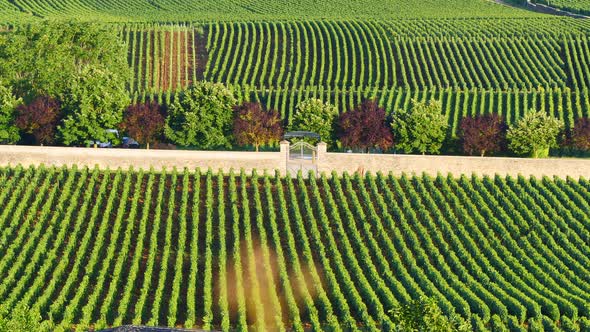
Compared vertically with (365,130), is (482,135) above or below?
below

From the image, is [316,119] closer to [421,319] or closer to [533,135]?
[533,135]

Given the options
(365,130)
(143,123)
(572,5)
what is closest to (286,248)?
(365,130)

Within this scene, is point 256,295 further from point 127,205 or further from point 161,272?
point 127,205

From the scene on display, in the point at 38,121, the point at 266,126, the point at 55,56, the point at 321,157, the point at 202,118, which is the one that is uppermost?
the point at 55,56

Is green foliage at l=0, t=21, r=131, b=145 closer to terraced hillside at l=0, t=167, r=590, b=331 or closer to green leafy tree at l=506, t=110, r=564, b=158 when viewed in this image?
terraced hillside at l=0, t=167, r=590, b=331

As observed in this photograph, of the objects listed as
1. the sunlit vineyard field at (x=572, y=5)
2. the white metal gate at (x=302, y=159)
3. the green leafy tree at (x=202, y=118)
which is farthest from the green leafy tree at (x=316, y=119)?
the sunlit vineyard field at (x=572, y=5)

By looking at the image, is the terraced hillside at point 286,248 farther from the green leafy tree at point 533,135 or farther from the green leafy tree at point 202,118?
the green leafy tree at point 202,118

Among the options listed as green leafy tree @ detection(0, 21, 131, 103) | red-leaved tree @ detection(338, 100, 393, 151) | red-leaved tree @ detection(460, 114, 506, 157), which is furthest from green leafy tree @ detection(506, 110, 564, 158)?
green leafy tree @ detection(0, 21, 131, 103)
